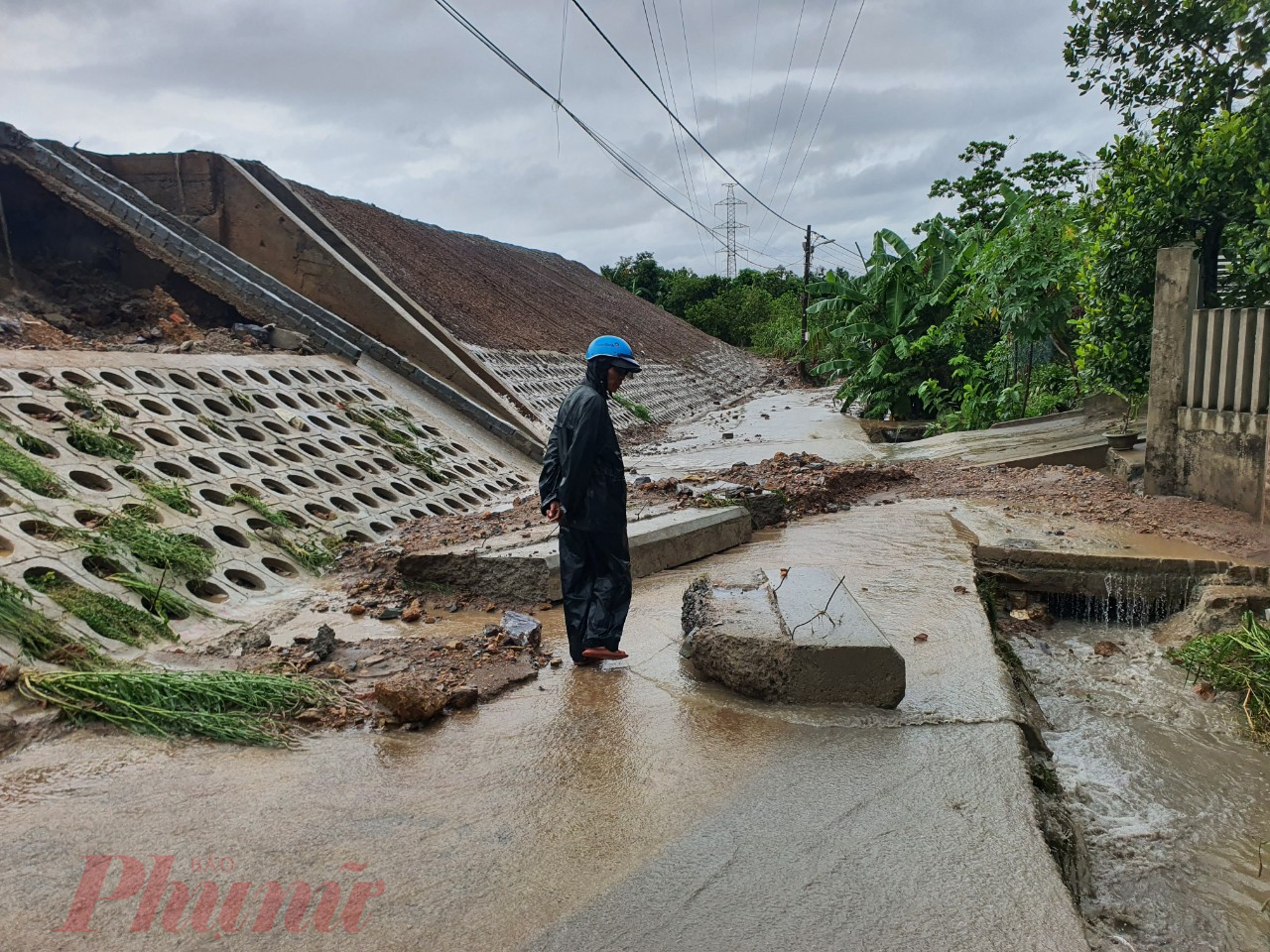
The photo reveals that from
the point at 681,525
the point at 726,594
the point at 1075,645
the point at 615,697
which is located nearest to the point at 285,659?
the point at 615,697

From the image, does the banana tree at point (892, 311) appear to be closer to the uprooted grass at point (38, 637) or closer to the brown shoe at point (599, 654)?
the brown shoe at point (599, 654)

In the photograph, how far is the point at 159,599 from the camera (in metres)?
5.54

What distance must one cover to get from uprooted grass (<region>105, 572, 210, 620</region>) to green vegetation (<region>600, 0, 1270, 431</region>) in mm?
8491

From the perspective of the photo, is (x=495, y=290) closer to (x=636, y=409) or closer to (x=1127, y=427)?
(x=636, y=409)

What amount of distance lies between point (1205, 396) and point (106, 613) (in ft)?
28.4

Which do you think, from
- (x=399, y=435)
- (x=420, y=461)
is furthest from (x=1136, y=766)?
(x=399, y=435)

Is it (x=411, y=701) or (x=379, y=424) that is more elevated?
(x=379, y=424)

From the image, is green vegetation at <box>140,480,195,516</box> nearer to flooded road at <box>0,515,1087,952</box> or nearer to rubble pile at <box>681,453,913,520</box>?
flooded road at <box>0,515,1087,952</box>

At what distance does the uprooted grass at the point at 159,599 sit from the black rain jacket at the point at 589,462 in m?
2.49

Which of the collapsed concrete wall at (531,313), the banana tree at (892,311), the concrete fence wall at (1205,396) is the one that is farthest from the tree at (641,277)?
the concrete fence wall at (1205,396)

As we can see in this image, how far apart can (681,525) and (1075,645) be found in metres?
3.02

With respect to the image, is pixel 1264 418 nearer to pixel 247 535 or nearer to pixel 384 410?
pixel 247 535

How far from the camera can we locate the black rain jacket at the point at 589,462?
477cm

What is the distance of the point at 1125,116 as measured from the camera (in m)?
9.45
